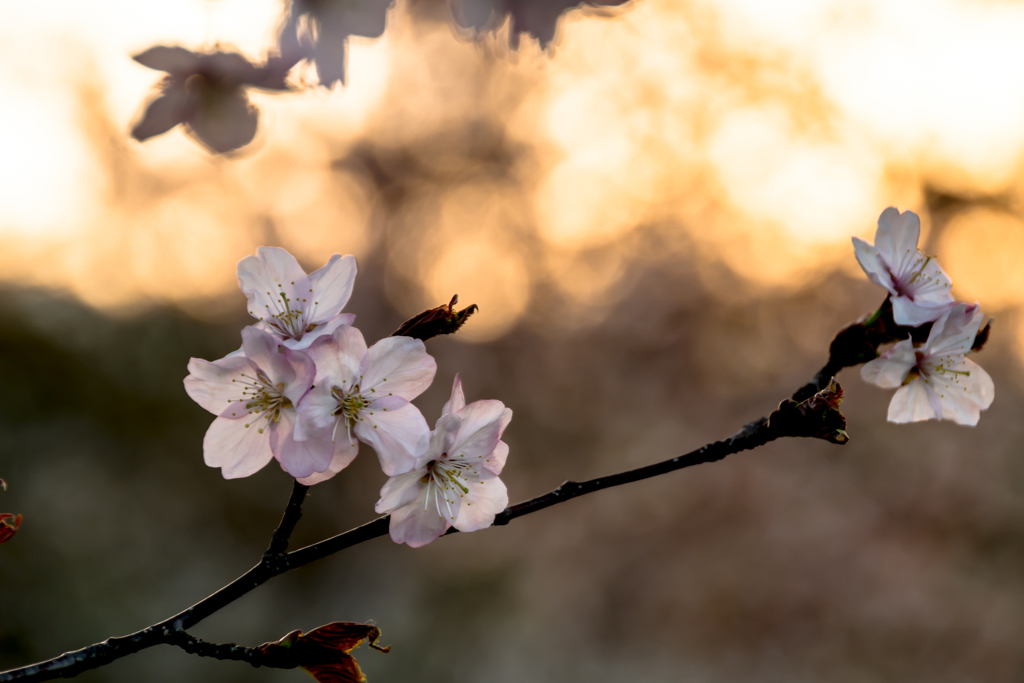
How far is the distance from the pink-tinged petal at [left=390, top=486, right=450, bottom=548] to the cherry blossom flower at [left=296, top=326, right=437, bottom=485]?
87 millimetres

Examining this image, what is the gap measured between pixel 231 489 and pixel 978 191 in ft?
21.9

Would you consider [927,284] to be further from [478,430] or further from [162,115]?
[162,115]

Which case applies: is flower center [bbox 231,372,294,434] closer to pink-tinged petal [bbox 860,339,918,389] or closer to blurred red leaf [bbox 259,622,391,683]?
blurred red leaf [bbox 259,622,391,683]

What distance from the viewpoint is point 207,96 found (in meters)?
0.85

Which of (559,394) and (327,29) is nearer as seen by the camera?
(327,29)

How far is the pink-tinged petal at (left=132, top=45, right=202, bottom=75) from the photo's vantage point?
31.2 inches

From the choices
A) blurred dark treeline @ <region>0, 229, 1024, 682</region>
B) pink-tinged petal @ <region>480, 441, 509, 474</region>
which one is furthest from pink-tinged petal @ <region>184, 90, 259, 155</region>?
blurred dark treeline @ <region>0, 229, 1024, 682</region>

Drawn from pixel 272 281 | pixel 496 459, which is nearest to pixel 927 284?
pixel 496 459

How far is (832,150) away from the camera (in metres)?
4.68

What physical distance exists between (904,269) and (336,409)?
2.34ft

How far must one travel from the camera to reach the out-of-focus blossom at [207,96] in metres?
0.81

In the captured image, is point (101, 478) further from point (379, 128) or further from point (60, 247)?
point (379, 128)

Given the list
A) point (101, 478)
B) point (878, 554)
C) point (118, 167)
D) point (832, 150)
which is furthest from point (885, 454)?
point (118, 167)

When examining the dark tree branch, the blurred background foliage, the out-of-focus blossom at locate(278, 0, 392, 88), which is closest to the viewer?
the dark tree branch
